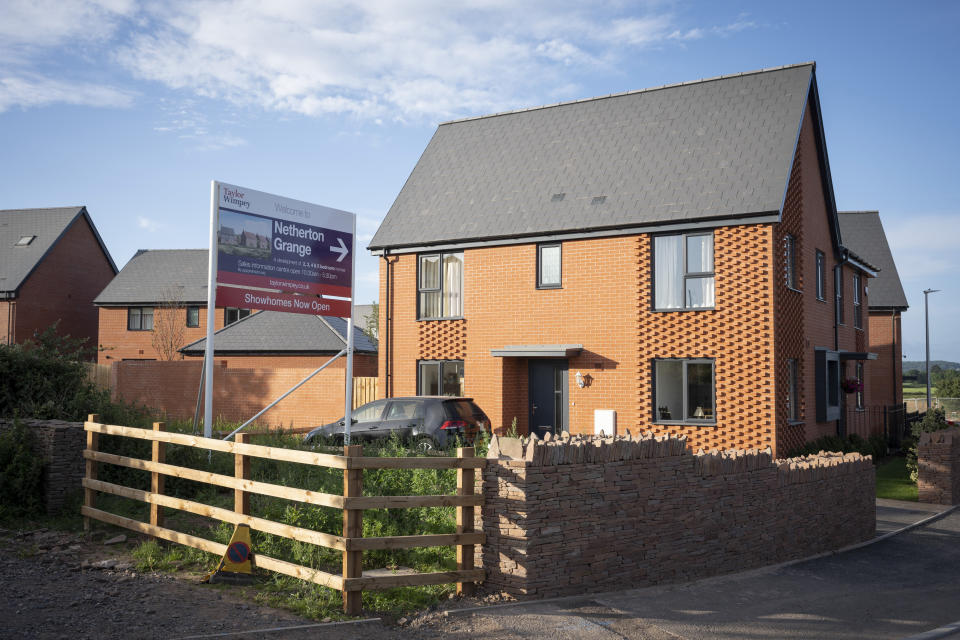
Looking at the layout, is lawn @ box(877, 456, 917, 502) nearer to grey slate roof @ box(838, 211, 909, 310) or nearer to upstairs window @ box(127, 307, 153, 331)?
grey slate roof @ box(838, 211, 909, 310)

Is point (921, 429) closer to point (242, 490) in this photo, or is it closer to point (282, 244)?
point (282, 244)

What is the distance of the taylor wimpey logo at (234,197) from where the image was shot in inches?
474

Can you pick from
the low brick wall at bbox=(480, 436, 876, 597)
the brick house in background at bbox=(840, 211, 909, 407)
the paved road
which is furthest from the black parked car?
the brick house in background at bbox=(840, 211, 909, 407)

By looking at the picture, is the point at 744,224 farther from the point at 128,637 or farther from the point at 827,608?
the point at 128,637

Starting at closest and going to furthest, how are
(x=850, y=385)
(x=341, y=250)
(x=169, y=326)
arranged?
(x=341, y=250), (x=850, y=385), (x=169, y=326)

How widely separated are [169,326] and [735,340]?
3299cm

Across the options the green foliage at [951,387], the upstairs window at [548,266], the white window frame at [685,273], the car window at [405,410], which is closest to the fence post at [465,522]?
the car window at [405,410]

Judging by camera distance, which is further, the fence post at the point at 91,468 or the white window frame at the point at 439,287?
the white window frame at the point at 439,287

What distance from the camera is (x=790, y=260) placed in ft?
66.9

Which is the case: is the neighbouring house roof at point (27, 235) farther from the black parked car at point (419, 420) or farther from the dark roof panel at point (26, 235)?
the black parked car at point (419, 420)

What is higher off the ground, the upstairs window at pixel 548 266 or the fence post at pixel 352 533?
the upstairs window at pixel 548 266

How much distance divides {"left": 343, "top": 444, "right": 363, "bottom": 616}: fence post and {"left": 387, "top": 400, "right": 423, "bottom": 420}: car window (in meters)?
11.2

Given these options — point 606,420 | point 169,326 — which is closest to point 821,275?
point 606,420

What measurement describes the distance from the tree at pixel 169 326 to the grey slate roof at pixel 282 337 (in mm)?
9139
